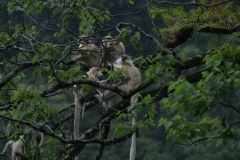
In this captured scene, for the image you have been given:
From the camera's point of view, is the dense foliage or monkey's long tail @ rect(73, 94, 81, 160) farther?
monkey's long tail @ rect(73, 94, 81, 160)

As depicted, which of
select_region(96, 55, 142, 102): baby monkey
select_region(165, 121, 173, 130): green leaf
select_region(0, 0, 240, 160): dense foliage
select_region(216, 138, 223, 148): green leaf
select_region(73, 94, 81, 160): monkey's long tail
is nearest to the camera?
select_region(216, 138, 223, 148): green leaf

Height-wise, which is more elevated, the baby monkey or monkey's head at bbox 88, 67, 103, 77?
monkey's head at bbox 88, 67, 103, 77

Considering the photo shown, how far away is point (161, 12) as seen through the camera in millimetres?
6031

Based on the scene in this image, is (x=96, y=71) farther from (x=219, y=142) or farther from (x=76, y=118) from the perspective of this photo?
(x=219, y=142)

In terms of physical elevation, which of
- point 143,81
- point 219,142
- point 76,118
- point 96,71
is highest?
point 219,142

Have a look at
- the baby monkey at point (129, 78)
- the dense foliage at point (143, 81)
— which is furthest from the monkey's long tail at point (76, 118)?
the baby monkey at point (129, 78)

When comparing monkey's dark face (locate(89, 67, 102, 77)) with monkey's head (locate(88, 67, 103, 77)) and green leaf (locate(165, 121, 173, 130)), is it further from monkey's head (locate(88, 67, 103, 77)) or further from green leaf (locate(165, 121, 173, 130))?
green leaf (locate(165, 121, 173, 130))

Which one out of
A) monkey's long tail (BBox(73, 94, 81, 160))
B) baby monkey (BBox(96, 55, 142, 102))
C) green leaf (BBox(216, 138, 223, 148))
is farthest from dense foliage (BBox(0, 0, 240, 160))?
baby monkey (BBox(96, 55, 142, 102))

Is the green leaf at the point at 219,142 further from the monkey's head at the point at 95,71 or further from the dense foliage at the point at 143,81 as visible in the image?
the monkey's head at the point at 95,71

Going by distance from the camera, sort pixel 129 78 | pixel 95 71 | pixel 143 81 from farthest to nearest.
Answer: pixel 95 71, pixel 129 78, pixel 143 81

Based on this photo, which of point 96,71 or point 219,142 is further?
point 96,71

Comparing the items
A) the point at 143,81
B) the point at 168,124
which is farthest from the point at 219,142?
the point at 143,81

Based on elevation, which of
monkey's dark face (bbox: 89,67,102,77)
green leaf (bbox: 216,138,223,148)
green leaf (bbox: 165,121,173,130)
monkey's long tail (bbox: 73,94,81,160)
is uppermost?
green leaf (bbox: 165,121,173,130)

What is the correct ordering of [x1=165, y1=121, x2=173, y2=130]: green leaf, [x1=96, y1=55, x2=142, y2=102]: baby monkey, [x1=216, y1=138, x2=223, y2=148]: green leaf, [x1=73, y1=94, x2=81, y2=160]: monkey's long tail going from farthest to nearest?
[x1=96, y1=55, x2=142, y2=102]: baby monkey
[x1=73, y1=94, x2=81, y2=160]: monkey's long tail
[x1=165, y1=121, x2=173, y2=130]: green leaf
[x1=216, y1=138, x2=223, y2=148]: green leaf
